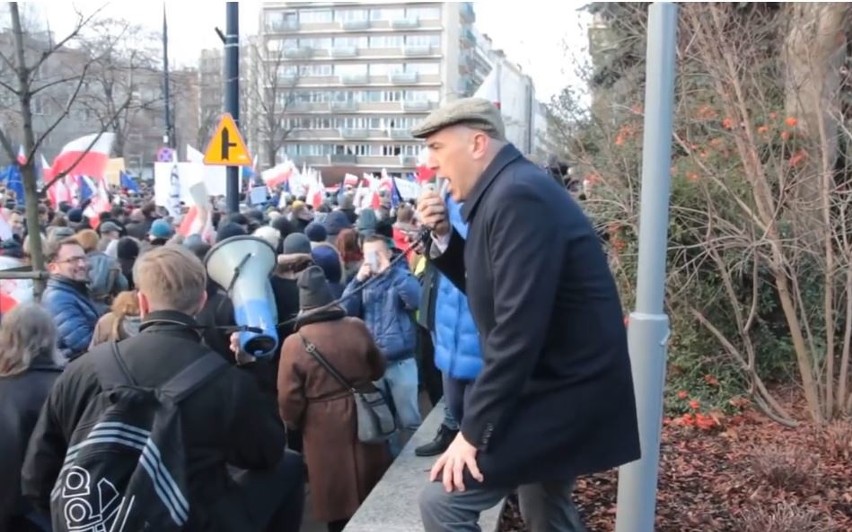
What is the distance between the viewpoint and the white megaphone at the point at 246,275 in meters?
3.76

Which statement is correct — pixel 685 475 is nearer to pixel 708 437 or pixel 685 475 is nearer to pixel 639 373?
pixel 708 437

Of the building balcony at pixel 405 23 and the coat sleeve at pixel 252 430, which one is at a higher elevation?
the building balcony at pixel 405 23

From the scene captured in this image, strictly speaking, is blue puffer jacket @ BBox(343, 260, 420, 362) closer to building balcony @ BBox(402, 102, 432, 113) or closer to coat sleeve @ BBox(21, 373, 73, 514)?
coat sleeve @ BBox(21, 373, 73, 514)

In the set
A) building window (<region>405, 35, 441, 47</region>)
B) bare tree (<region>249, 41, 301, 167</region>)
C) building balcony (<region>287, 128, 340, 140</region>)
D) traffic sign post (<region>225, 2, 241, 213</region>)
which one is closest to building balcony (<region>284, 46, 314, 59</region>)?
building balcony (<region>287, 128, 340, 140</region>)

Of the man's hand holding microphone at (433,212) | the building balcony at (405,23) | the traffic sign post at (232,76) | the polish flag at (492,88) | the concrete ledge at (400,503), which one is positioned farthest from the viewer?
the building balcony at (405,23)

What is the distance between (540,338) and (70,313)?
383 centimetres

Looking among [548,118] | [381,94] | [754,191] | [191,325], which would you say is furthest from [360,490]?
[381,94]

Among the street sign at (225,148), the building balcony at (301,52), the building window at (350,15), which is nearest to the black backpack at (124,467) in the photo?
the street sign at (225,148)

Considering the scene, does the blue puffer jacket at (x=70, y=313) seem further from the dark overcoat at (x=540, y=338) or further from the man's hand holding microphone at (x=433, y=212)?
the dark overcoat at (x=540, y=338)

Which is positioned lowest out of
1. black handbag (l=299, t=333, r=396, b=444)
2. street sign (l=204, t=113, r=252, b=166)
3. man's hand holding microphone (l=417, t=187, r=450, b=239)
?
black handbag (l=299, t=333, r=396, b=444)

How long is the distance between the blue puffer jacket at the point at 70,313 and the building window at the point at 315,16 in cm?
9974

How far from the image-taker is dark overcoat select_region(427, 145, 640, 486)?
219 cm

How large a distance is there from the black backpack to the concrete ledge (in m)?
1.45

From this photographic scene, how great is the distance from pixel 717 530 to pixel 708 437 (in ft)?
5.75
